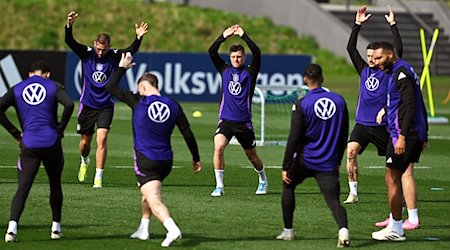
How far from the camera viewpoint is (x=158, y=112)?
1262 centimetres

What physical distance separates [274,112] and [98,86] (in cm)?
1559

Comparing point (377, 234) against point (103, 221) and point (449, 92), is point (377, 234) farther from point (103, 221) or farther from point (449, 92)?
point (449, 92)

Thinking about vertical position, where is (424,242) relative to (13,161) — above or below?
below

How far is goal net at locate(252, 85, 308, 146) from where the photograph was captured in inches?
1012

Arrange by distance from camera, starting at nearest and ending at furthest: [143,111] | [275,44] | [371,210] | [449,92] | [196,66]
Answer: [143,111] < [371,210] < [196,66] < [449,92] < [275,44]

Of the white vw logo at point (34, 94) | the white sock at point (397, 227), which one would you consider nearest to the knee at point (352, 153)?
the white sock at point (397, 227)

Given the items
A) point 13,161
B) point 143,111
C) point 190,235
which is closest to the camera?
point 143,111

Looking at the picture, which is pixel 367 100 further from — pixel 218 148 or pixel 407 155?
pixel 407 155

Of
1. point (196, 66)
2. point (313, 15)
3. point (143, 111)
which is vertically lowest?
point (143, 111)

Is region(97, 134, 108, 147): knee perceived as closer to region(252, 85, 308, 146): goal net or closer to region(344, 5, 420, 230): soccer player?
region(344, 5, 420, 230): soccer player

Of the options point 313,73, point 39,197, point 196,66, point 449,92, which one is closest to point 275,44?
point 449,92

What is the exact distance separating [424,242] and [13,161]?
9.72m

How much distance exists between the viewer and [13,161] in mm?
21312

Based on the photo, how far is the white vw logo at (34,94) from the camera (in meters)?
12.9
